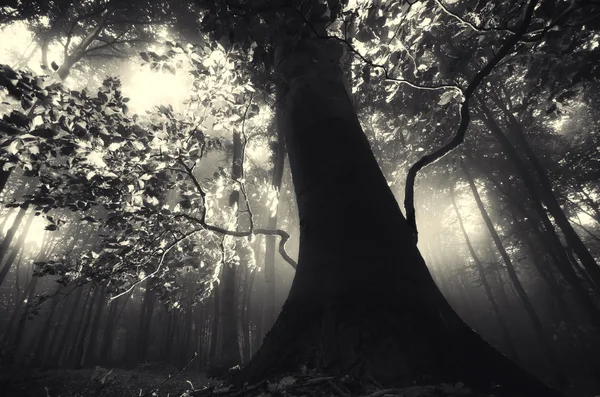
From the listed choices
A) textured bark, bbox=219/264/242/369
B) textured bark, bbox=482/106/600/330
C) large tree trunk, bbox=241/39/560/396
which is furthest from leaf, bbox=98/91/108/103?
textured bark, bbox=482/106/600/330

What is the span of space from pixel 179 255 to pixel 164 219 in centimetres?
112

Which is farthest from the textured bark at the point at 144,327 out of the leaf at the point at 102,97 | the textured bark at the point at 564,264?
the textured bark at the point at 564,264

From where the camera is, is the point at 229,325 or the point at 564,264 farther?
the point at 229,325

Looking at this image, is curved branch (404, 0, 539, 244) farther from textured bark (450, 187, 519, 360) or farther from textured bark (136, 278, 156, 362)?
textured bark (136, 278, 156, 362)

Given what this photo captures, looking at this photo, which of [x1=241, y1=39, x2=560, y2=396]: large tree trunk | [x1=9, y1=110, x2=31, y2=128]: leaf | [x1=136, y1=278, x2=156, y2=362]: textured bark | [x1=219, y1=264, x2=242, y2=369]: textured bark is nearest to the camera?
[x1=241, y1=39, x2=560, y2=396]: large tree trunk

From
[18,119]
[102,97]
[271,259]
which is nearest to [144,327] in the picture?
[271,259]

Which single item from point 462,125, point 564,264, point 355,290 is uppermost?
point 564,264

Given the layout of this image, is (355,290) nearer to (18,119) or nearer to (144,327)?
(18,119)

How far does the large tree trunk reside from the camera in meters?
1.34

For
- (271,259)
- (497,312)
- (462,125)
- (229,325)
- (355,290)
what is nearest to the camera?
(355,290)

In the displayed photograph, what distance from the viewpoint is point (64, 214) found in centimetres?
2380

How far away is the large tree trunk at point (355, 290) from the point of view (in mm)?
1341

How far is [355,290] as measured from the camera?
5.04 ft

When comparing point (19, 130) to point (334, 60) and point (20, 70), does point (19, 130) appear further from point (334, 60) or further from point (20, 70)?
point (334, 60)
